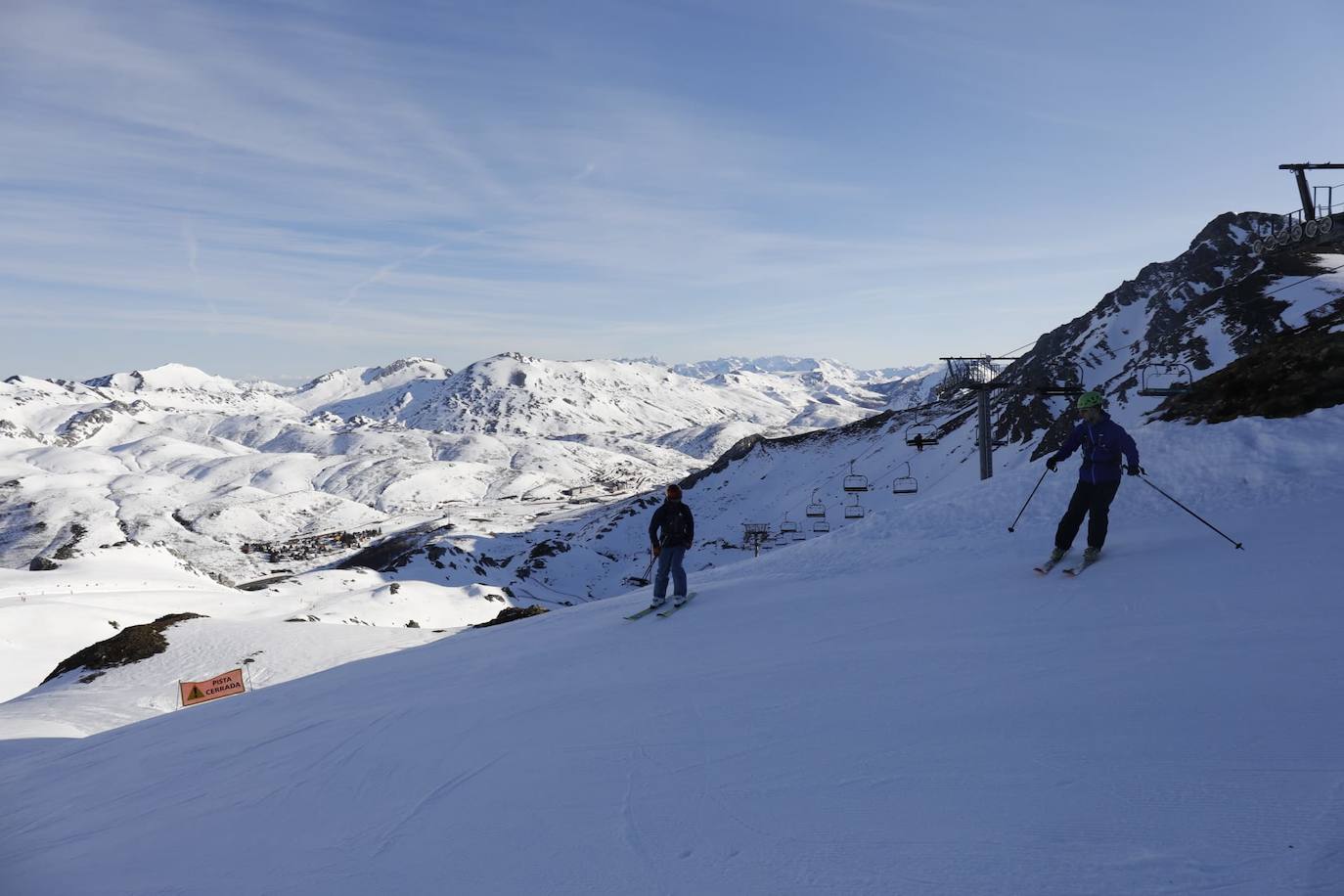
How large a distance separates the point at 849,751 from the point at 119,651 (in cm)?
3763

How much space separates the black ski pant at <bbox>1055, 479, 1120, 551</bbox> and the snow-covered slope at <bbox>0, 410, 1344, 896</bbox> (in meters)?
0.66

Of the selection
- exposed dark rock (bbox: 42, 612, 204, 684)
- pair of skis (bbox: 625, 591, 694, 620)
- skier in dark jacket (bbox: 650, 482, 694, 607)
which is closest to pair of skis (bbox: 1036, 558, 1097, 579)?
skier in dark jacket (bbox: 650, 482, 694, 607)

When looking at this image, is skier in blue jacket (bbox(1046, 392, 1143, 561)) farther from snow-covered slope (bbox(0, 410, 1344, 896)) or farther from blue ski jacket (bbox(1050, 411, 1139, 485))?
snow-covered slope (bbox(0, 410, 1344, 896))

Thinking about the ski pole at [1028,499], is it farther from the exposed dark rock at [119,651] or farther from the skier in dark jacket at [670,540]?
the exposed dark rock at [119,651]

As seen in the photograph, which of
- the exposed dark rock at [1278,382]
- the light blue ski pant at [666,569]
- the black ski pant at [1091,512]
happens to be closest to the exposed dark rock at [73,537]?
the light blue ski pant at [666,569]

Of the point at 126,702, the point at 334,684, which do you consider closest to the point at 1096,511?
the point at 334,684

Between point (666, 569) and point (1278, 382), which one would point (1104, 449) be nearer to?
point (1278, 382)

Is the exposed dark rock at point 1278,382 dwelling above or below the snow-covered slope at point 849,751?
above

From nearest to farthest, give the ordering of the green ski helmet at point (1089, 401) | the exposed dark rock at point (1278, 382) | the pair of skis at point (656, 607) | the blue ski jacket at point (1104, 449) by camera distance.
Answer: the blue ski jacket at point (1104, 449), the green ski helmet at point (1089, 401), the pair of skis at point (656, 607), the exposed dark rock at point (1278, 382)

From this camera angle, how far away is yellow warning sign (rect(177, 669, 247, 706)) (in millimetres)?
24516

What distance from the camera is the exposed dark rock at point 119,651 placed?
31328 millimetres

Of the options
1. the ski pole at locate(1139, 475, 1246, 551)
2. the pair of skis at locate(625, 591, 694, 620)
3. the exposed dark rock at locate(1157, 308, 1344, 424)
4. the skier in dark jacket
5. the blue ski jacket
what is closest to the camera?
the ski pole at locate(1139, 475, 1246, 551)

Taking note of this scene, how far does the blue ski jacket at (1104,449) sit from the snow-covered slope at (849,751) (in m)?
1.39

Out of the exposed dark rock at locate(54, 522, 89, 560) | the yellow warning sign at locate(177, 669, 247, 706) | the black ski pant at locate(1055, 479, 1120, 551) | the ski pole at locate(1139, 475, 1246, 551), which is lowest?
the yellow warning sign at locate(177, 669, 247, 706)
